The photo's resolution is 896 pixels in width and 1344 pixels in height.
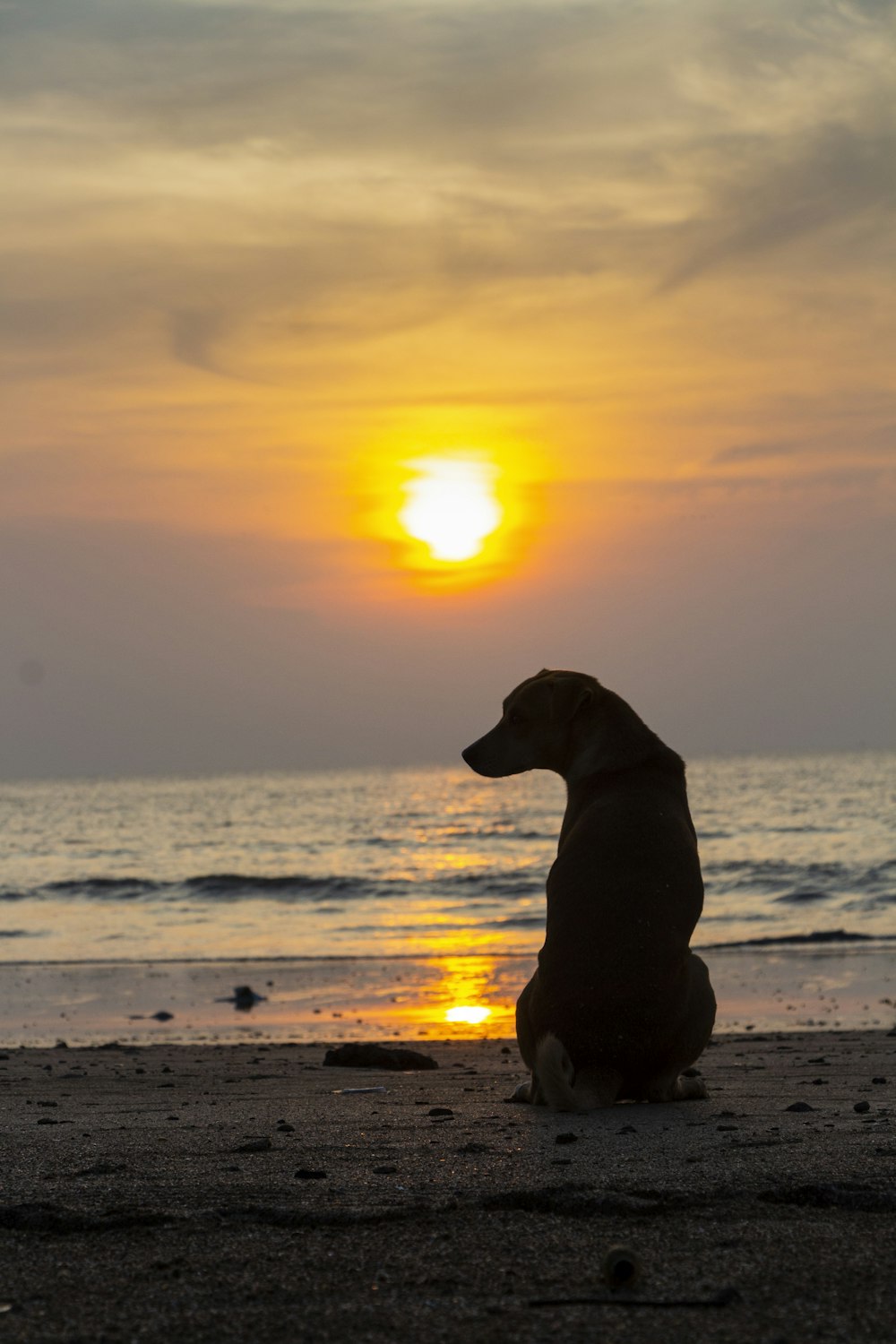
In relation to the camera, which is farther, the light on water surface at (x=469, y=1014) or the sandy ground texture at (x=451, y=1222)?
the light on water surface at (x=469, y=1014)

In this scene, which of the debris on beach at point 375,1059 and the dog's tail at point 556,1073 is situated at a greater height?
the dog's tail at point 556,1073

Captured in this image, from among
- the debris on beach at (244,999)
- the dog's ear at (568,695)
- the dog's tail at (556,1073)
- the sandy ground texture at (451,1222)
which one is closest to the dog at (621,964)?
the dog's tail at (556,1073)

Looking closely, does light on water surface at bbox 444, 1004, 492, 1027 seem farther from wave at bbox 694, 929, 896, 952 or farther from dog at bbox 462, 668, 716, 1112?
dog at bbox 462, 668, 716, 1112

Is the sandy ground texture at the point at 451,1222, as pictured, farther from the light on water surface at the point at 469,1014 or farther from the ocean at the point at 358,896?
the ocean at the point at 358,896

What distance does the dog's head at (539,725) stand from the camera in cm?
735

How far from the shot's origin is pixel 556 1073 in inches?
243

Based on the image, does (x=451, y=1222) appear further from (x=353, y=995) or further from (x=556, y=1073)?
(x=353, y=995)

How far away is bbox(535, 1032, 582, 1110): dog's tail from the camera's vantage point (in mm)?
6145

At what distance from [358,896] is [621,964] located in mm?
28179

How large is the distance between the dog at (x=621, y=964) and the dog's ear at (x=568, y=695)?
2.07 ft

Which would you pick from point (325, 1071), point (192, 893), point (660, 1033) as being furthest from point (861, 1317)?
point (192, 893)

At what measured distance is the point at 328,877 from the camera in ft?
122

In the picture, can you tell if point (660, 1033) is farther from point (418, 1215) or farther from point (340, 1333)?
point (340, 1333)

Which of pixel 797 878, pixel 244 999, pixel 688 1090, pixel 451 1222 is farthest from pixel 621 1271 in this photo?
pixel 797 878
